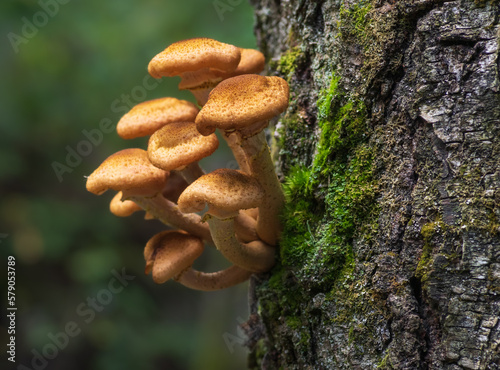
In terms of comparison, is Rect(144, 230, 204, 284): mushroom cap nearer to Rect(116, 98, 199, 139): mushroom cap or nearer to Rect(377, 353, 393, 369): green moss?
Rect(116, 98, 199, 139): mushroom cap

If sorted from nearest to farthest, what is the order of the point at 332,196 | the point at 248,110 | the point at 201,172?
1. the point at 248,110
2. the point at 332,196
3. the point at 201,172

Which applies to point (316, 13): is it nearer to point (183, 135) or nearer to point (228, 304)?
point (183, 135)

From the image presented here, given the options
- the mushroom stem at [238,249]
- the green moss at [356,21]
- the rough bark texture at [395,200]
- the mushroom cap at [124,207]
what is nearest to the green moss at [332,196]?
the rough bark texture at [395,200]

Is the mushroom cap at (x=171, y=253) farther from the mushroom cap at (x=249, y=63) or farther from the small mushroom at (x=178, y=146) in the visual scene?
the mushroom cap at (x=249, y=63)

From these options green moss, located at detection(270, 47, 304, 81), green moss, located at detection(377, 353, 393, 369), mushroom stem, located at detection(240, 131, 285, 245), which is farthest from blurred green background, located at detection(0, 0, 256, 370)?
green moss, located at detection(377, 353, 393, 369)

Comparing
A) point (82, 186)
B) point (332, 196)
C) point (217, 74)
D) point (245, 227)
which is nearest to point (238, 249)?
point (245, 227)

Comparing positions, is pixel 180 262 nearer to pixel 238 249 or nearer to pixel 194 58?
pixel 238 249
